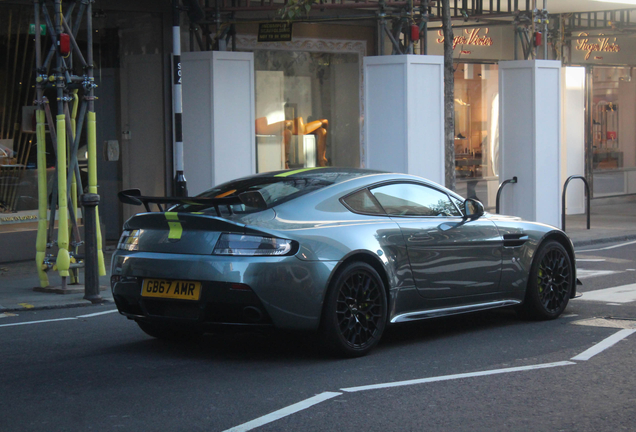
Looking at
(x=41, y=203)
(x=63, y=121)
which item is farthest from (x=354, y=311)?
(x=41, y=203)

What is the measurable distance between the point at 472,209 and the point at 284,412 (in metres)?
3.11

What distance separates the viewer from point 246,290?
619 centimetres

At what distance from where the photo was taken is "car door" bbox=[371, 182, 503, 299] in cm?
721

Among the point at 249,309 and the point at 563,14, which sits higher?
the point at 563,14

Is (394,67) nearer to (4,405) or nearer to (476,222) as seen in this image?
(476,222)

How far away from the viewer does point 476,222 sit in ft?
25.5

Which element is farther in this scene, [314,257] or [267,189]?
[267,189]

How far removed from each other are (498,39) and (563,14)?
2015 millimetres

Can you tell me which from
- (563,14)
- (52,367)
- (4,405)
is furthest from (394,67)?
(4,405)

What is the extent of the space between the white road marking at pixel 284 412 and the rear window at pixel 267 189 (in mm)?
1492

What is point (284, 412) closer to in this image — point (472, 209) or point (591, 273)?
point (472, 209)

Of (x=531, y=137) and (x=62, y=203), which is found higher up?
(x=531, y=137)

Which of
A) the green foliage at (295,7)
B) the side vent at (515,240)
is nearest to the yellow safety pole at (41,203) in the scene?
the green foliage at (295,7)

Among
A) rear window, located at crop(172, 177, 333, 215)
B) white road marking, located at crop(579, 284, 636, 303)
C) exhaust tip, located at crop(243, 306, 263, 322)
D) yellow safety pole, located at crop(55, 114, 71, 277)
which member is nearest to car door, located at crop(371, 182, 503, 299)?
rear window, located at crop(172, 177, 333, 215)
